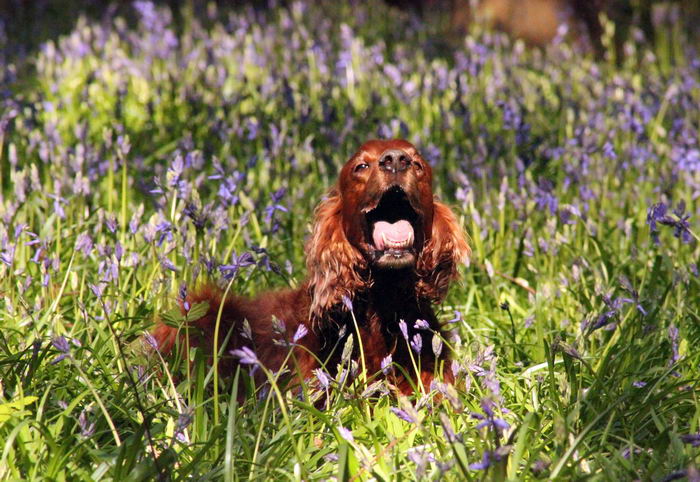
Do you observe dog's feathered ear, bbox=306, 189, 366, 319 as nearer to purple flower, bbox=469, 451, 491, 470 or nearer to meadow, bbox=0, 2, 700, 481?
meadow, bbox=0, 2, 700, 481

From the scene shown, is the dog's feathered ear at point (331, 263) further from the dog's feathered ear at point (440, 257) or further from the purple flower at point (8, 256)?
the purple flower at point (8, 256)

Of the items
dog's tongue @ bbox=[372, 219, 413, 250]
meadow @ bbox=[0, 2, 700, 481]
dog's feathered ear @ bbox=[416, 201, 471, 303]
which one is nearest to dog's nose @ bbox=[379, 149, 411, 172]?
dog's tongue @ bbox=[372, 219, 413, 250]

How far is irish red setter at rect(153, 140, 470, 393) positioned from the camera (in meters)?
3.30

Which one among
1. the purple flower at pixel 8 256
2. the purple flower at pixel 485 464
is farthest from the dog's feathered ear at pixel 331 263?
the purple flower at pixel 485 464

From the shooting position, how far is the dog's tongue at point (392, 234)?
337cm

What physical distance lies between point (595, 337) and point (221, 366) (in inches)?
54.7

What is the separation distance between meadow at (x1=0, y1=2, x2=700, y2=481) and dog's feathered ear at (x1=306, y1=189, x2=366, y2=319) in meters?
0.22

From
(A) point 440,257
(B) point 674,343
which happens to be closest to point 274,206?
(A) point 440,257

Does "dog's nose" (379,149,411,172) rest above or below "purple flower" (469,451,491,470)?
above

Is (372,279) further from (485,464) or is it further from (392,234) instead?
(485,464)

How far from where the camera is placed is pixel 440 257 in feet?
11.5

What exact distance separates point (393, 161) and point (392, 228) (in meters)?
0.27

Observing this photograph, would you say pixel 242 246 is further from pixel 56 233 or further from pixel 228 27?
pixel 228 27

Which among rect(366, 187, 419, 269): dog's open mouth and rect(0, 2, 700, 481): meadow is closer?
rect(0, 2, 700, 481): meadow
